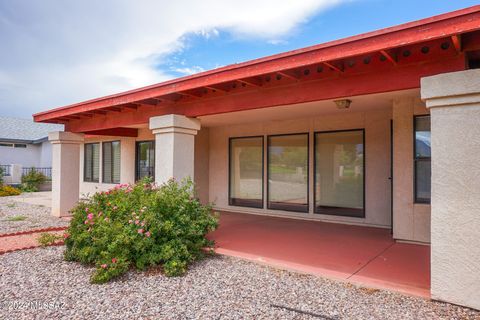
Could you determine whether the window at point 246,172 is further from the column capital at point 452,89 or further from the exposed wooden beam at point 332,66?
the column capital at point 452,89

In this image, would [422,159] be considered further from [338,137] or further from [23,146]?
[23,146]

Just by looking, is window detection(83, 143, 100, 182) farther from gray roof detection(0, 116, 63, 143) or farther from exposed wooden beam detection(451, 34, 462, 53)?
exposed wooden beam detection(451, 34, 462, 53)

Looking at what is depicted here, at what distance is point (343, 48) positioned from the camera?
4020mm

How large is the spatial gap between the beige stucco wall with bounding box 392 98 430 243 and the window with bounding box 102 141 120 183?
1034 centimetres

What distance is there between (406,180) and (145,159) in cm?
888

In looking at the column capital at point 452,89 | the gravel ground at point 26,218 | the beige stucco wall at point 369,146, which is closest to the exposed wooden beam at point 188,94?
the beige stucco wall at point 369,146

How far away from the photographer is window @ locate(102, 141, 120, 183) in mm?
13266

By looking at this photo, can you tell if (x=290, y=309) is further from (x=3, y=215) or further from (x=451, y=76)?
(x=3, y=215)

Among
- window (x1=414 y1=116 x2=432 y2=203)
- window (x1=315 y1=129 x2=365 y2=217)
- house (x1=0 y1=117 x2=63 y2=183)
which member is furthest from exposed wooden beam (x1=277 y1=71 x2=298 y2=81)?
house (x1=0 y1=117 x2=63 y2=183)

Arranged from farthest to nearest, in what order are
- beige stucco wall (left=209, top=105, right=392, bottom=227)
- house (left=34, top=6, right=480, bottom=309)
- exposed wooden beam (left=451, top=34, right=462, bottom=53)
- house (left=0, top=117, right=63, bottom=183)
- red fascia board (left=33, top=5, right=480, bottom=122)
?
house (left=0, top=117, right=63, bottom=183) → beige stucco wall (left=209, top=105, right=392, bottom=227) → house (left=34, top=6, right=480, bottom=309) → exposed wooden beam (left=451, top=34, right=462, bottom=53) → red fascia board (left=33, top=5, right=480, bottom=122)

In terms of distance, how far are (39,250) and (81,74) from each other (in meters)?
16.1

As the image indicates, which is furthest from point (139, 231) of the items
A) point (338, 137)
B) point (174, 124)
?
point (338, 137)

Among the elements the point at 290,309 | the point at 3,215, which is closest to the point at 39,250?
the point at 290,309

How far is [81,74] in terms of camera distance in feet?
64.3
